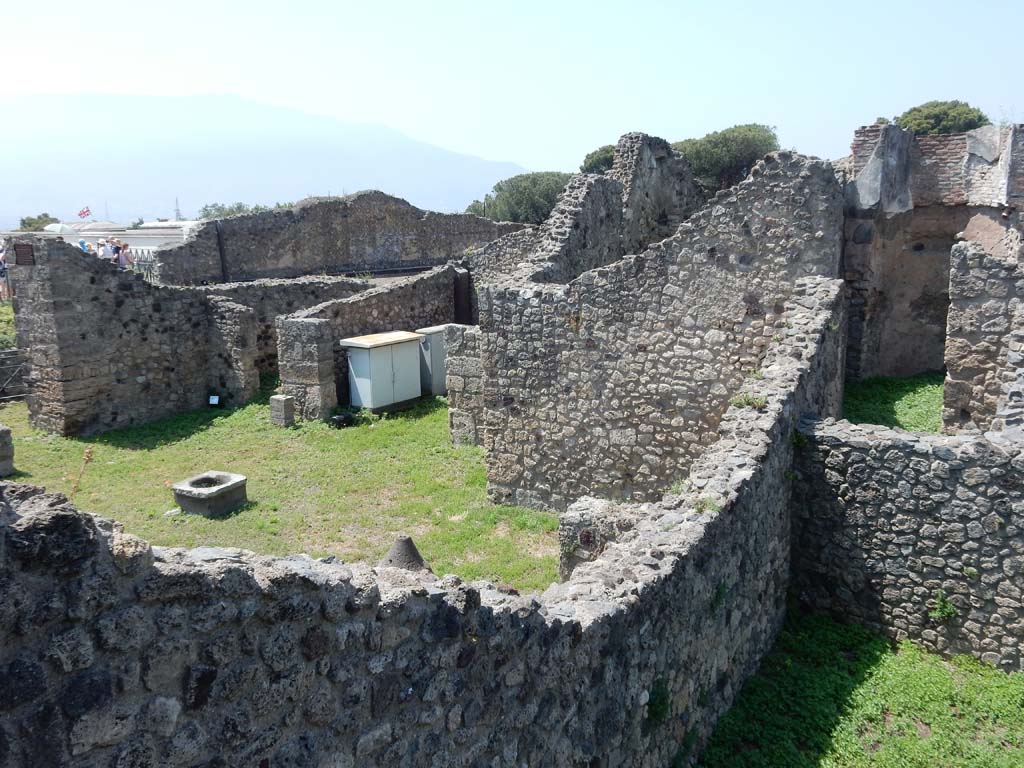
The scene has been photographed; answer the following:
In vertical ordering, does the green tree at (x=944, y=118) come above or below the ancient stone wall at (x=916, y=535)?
above

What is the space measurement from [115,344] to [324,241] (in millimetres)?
11986

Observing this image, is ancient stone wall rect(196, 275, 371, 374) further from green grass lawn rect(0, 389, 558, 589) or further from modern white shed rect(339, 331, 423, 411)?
modern white shed rect(339, 331, 423, 411)

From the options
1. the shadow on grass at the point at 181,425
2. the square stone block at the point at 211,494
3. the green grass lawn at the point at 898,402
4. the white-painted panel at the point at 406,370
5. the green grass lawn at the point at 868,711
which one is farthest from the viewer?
the white-painted panel at the point at 406,370

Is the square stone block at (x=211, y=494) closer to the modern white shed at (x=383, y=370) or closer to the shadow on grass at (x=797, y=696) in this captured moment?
the modern white shed at (x=383, y=370)

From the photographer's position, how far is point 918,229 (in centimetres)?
1212

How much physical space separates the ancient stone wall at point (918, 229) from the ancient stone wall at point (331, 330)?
8.23m

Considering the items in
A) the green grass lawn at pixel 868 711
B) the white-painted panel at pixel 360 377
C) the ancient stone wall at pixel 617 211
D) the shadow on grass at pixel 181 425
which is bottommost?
the green grass lawn at pixel 868 711

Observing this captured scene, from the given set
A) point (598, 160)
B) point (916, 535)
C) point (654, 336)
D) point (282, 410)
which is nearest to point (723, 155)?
point (598, 160)

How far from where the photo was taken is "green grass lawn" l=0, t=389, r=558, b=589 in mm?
9359

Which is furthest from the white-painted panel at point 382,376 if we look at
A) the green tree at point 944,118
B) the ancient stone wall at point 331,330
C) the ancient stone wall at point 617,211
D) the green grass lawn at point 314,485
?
the green tree at point 944,118

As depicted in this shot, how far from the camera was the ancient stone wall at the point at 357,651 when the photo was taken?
7.64 feet

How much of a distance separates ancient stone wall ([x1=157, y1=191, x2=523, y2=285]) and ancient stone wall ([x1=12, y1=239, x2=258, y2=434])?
713 centimetres

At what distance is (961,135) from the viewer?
1221 cm

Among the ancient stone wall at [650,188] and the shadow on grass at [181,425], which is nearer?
the ancient stone wall at [650,188]
